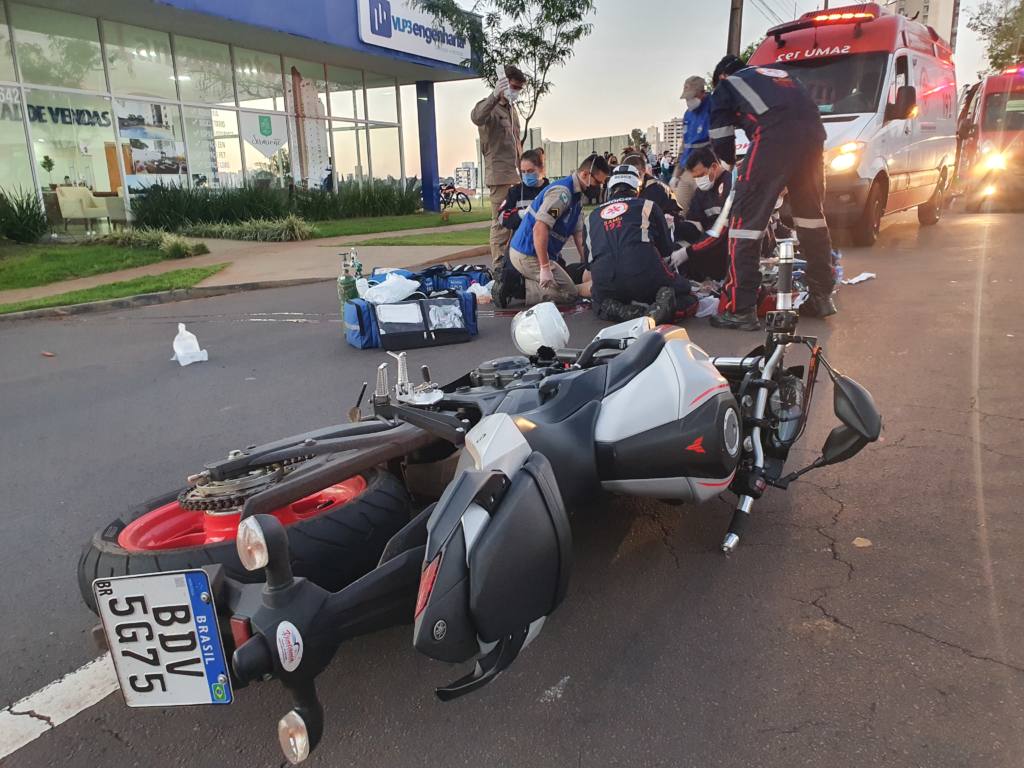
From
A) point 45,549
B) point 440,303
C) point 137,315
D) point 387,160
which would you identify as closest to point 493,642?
point 45,549

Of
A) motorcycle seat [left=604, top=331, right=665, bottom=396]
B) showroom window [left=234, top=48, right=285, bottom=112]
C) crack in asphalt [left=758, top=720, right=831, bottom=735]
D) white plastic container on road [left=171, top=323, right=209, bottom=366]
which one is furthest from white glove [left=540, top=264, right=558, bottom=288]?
showroom window [left=234, top=48, right=285, bottom=112]

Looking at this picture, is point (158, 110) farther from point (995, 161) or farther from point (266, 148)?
point (995, 161)

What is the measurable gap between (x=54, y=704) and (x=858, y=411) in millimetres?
2683

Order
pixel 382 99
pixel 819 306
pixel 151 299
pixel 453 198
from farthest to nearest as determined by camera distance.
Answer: pixel 453 198
pixel 382 99
pixel 151 299
pixel 819 306

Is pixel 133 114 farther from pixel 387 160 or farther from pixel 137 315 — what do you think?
pixel 137 315

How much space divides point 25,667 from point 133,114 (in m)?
17.7

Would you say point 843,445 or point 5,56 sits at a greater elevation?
point 5,56

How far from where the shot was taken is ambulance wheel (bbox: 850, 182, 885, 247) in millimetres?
10742

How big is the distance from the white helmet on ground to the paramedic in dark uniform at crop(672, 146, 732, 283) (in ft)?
15.4

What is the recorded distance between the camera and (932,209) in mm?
14039

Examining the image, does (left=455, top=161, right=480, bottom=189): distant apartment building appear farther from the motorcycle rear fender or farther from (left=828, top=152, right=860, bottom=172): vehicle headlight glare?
the motorcycle rear fender

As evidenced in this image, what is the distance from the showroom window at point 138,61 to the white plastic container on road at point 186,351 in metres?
13.4

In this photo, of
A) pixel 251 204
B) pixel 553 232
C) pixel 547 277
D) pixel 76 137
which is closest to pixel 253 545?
pixel 547 277

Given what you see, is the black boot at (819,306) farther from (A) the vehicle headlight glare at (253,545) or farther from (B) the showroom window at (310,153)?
(B) the showroom window at (310,153)
